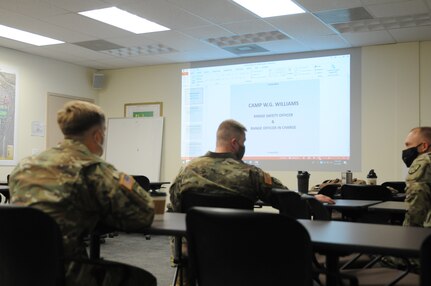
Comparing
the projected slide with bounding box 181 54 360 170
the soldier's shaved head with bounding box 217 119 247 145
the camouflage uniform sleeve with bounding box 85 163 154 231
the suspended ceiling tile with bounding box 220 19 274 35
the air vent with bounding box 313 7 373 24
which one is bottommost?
the camouflage uniform sleeve with bounding box 85 163 154 231

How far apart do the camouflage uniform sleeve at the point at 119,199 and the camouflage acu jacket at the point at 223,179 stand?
2.85 ft

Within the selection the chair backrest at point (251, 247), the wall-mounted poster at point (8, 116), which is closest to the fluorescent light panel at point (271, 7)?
the wall-mounted poster at point (8, 116)

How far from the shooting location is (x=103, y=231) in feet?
7.35

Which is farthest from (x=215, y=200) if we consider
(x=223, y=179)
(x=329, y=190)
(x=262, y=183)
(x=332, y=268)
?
(x=329, y=190)

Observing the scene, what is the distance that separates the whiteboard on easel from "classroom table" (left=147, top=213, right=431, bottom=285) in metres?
6.38

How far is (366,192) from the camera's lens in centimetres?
446

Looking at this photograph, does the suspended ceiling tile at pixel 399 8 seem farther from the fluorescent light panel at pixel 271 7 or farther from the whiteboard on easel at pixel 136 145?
the whiteboard on easel at pixel 136 145

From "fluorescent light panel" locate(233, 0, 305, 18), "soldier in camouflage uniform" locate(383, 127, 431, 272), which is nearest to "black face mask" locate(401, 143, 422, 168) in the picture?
"soldier in camouflage uniform" locate(383, 127, 431, 272)

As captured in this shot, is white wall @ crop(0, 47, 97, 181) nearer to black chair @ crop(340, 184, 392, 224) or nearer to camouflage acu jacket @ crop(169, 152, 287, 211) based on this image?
black chair @ crop(340, 184, 392, 224)

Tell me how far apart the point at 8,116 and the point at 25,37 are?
1.26 m

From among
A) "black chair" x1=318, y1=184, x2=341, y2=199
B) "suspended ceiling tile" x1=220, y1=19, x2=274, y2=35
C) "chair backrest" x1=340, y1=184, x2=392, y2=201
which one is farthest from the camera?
"suspended ceiling tile" x1=220, y1=19, x2=274, y2=35

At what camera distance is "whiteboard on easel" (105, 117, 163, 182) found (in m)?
8.37

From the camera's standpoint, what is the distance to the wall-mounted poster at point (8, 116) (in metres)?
7.20

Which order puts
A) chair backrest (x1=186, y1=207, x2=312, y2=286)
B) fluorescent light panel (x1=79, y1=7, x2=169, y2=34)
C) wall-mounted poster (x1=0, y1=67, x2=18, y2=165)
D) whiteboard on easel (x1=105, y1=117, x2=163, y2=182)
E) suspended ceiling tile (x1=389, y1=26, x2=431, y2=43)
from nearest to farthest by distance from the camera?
chair backrest (x1=186, y1=207, x2=312, y2=286) → fluorescent light panel (x1=79, y1=7, x2=169, y2=34) → suspended ceiling tile (x1=389, y1=26, x2=431, y2=43) → wall-mounted poster (x1=0, y1=67, x2=18, y2=165) → whiteboard on easel (x1=105, y1=117, x2=163, y2=182)
